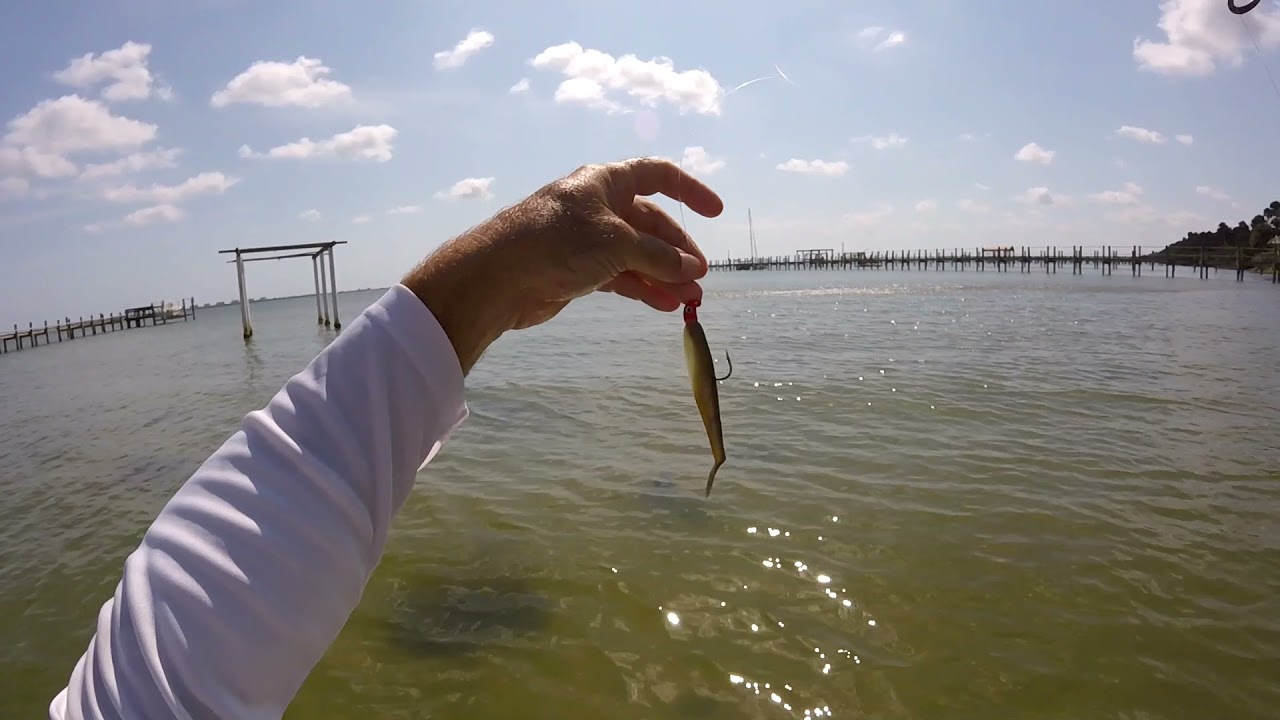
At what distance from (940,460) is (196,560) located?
26.3 feet

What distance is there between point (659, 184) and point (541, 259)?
1.86 ft

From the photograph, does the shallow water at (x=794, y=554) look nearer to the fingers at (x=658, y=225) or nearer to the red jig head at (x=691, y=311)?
the red jig head at (x=691, y=311)

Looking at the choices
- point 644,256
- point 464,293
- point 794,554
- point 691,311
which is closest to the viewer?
point 464,293

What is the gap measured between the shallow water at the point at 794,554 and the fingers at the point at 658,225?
3073mm

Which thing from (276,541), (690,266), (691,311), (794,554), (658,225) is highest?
(658,225)

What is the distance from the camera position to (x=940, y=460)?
7.77 meters

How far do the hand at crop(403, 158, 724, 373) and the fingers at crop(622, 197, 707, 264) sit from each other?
4.3 inches

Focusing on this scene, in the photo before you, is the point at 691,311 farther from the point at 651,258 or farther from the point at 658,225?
the point at 651,258

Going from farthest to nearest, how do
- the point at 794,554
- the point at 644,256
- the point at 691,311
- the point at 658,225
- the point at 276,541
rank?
1. the point at 794,554
2. the point at 691,311
3. the point at 658,225
4. the point at 644,256
5. the point at 276,541

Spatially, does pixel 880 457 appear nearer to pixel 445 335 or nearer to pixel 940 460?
pixel 940 460

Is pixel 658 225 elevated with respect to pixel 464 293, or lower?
elevated

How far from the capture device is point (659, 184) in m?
1.81

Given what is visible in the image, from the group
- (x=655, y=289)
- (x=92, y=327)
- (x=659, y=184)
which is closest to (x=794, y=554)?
(x=655, y=289)

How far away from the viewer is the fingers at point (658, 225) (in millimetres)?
1870
